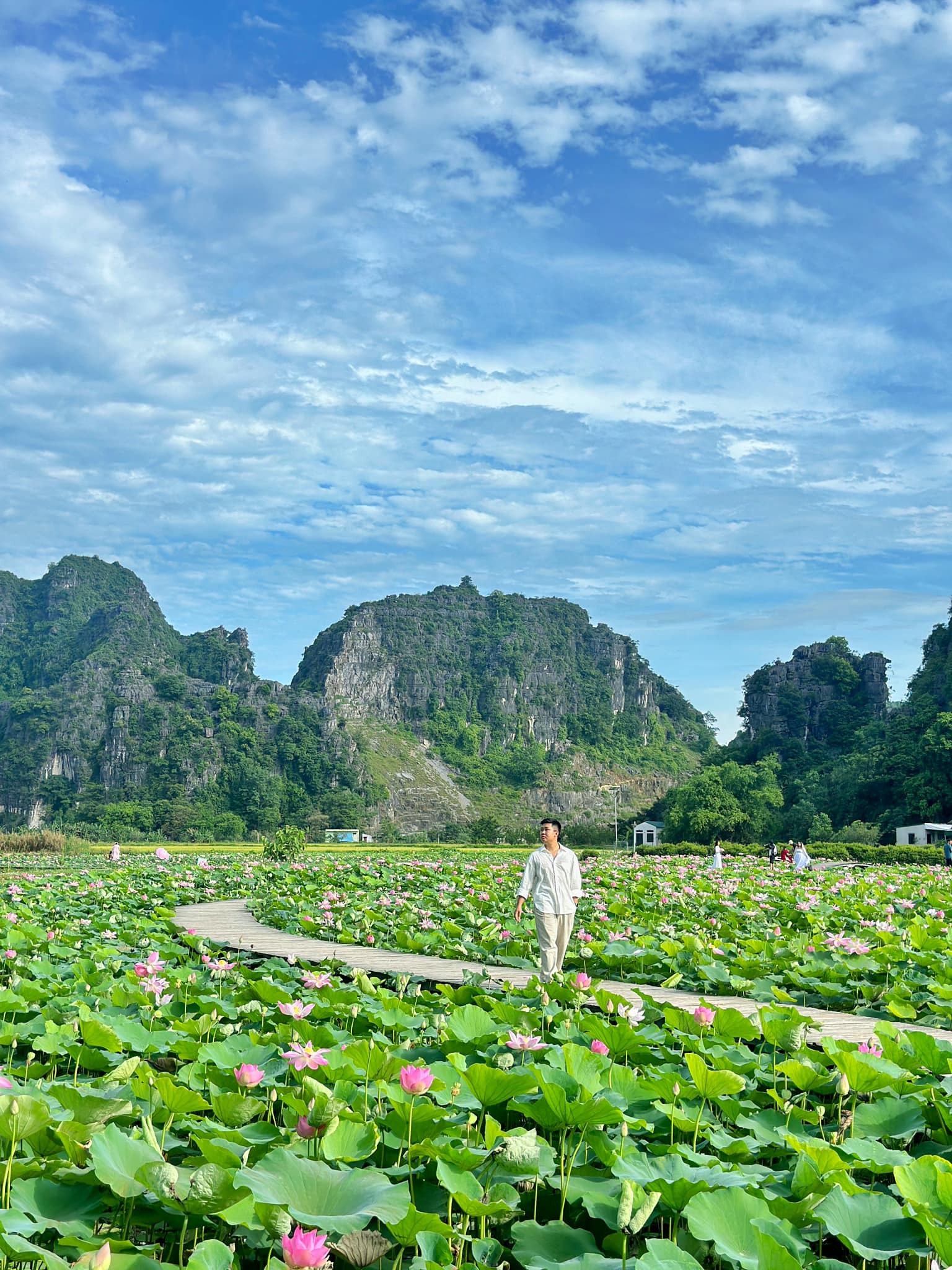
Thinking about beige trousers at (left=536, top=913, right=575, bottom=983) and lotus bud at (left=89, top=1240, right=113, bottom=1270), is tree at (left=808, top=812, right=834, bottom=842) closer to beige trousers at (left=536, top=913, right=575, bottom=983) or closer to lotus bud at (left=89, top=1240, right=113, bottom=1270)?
beige trousers at (left=536, top=913, right=575, bottom=983)

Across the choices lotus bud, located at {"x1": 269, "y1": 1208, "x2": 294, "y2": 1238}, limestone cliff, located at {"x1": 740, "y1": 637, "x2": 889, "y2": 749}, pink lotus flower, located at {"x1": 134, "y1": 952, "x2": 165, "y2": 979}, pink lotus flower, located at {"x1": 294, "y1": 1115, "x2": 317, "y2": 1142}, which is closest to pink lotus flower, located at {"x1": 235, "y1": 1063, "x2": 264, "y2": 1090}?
pink lotus flower, located at {"x1": 294, "y1": 1115, "x2": 317, "y2": 1142}

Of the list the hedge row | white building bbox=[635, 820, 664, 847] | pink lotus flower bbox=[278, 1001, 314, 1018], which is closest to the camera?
pink lotus flower bbox=[278, 1001, 314, 1018]

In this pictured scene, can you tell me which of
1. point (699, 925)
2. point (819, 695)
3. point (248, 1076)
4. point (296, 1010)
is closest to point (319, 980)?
point (296, 1010)

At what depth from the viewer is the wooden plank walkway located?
4.46 meters

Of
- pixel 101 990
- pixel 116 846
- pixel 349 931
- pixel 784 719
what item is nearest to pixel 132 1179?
pixel 101 990

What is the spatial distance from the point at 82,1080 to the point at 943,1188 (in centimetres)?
256

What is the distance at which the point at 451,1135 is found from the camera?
2.30m

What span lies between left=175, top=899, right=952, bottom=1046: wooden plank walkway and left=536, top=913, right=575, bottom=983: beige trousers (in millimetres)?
170

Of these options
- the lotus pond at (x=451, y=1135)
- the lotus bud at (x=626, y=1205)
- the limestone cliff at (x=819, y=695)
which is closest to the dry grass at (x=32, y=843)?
the lotus pond at (x=451, y=1135)

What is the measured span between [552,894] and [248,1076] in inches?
135

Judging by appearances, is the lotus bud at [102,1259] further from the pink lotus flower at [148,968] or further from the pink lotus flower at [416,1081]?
the pink lotus flower at [148,968]

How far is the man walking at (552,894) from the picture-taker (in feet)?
18.9

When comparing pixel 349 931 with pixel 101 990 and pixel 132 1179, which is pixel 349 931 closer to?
pixel 101 990

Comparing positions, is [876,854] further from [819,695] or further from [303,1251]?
[819,695]
